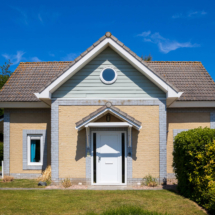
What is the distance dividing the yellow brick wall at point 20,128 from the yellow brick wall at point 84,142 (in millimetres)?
2644

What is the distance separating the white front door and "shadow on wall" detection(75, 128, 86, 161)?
0.63 m

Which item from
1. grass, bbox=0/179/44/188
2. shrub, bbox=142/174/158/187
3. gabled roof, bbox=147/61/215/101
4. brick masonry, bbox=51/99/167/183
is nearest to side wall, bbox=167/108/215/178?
gabled roof, bbox=147/61/215/101

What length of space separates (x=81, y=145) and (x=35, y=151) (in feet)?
12.6

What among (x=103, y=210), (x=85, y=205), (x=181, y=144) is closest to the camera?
(x=103, y=210)

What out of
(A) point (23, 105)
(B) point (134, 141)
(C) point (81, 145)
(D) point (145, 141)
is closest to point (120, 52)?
(B) point (134, 141)

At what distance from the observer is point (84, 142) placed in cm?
973

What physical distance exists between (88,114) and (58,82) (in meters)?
1.94

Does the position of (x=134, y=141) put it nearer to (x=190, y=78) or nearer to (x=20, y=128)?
(x=190, y=78)

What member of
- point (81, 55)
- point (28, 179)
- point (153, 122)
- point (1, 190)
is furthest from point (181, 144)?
point (28, 179)

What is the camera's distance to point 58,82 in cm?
938

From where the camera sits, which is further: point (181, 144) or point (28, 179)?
point (28, 179)

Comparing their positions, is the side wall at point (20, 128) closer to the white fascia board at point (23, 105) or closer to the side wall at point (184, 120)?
the white fascia board at point (23, 105)

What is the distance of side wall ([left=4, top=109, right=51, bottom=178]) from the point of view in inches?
468

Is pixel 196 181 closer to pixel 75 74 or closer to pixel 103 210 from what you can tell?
pixel 103 210
